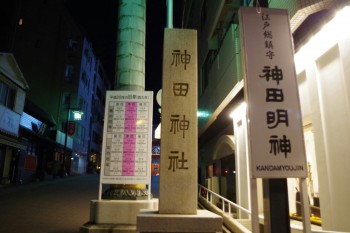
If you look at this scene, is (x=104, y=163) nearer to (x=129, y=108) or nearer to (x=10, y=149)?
(x=129, y=108)

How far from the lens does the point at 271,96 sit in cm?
459

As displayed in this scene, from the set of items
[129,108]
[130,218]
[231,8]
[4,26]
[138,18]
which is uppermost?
[4,26]

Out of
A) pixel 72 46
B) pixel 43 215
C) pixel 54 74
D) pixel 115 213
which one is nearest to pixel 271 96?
pixel 115 213

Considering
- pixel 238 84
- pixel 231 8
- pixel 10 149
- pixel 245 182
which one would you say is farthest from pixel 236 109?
pixel 10 149

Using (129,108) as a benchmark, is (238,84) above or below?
above

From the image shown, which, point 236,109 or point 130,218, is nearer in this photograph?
point 130,218

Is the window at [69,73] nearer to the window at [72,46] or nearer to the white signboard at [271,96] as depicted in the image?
the window at [72,46]

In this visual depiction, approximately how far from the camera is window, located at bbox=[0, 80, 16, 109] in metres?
22.1

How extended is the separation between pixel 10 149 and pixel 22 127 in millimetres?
2157

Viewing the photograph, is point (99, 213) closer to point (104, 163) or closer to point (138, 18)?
point (104, 163)

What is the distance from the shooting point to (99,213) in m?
7.55

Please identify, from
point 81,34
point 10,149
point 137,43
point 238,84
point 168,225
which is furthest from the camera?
point 81,34

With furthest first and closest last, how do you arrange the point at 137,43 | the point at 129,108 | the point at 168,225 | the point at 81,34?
the point at 81,34 → the point at 137,43 → the point at 129,108 → the point at 168,225

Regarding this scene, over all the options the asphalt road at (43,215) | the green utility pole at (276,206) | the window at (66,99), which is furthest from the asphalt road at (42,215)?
the window at (66,99)
